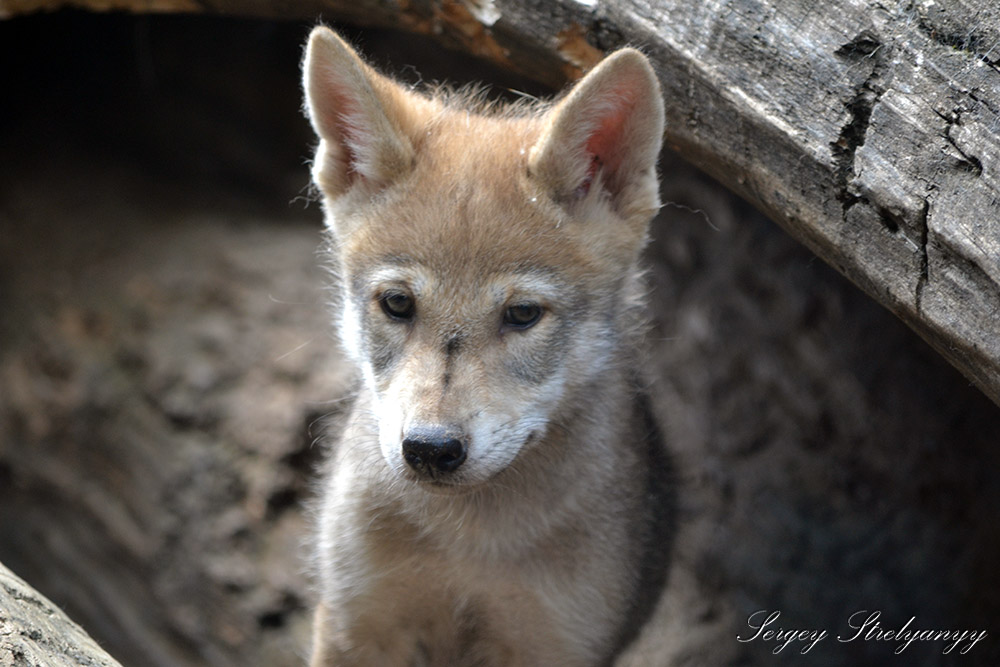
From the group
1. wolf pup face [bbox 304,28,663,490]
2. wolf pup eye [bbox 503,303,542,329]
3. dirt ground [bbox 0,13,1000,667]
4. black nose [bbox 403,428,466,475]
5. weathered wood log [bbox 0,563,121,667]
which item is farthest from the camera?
dirt ground [bbox 0,13,1000,667]

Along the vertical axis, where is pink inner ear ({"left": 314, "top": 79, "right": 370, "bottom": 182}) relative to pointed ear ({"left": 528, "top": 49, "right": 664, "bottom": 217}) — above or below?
below

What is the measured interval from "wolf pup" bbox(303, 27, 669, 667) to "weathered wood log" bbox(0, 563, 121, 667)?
95 centimetres

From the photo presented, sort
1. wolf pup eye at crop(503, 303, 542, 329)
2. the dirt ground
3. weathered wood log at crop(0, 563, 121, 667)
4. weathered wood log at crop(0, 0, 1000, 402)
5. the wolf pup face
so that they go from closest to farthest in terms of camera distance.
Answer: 1. weathered wood log at crop(0, 563, 121, 667)
2. weathered wood log at crop(0, 0, 1000, 402)
3. the wolf pup face
4. wolf pup eye at crop(503, 303, 542, 329)
5. the dirt ground

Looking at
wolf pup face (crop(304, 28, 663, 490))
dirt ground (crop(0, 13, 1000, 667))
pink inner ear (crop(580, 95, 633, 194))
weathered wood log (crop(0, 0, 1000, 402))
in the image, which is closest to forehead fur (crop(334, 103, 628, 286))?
wolf pup face (crop(304, 28, 663, 490))

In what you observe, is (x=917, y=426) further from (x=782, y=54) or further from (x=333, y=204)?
(x=333, y=204)

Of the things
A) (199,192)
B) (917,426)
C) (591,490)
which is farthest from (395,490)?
(199,192)

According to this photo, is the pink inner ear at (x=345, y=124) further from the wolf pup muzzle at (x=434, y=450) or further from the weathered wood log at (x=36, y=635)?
the weathered wood log at (x=36, y=635)

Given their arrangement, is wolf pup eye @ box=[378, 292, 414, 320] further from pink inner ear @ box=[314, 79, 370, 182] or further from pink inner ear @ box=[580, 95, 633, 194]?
pink inner ear @ box=[580, 95, 633, 194]

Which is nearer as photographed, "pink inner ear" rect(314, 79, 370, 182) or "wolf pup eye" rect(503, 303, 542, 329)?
"wolf pup eye" rect(503, 303, 542, 329)

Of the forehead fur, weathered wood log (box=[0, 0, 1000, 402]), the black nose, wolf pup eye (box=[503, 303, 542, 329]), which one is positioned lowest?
the black nose

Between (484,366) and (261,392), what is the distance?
2689 mm

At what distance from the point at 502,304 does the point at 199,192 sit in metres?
3.65

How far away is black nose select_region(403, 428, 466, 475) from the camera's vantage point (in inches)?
95.2

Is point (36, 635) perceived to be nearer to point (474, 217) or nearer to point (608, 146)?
Answer: point (474, 217)
